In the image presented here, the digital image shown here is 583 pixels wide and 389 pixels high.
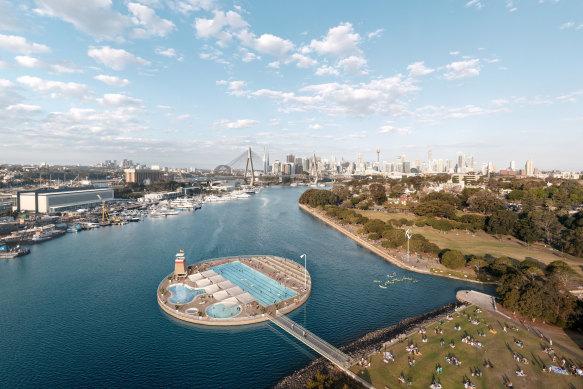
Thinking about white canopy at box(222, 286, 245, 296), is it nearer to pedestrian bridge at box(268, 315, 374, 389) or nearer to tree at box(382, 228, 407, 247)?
pedestrian bridge at box(268, 315, 374, 389)

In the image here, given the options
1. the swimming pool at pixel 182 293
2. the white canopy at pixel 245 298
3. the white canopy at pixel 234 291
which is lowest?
the swimming pool at pixel 182 293

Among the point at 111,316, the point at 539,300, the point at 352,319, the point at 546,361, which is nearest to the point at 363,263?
the point at 352,319

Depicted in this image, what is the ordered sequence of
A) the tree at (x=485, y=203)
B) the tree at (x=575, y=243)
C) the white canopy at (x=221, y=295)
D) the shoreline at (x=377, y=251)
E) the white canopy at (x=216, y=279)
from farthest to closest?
the tree at (x=485, y=203), the tree at (x=575, y=243), the shoreline at (x=377, y=251), the white canopy at (x=216, y=279), the white canopy at (x=221, y=295)

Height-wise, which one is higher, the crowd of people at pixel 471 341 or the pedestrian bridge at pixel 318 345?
the crowd of people at pixel 471 341

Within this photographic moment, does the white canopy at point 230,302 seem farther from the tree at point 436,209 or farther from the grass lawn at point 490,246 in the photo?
the tree at point 436,209

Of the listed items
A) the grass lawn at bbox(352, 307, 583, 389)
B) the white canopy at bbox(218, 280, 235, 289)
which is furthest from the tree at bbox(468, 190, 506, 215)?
the white canopy at bbox(218, 280, 235, 289)

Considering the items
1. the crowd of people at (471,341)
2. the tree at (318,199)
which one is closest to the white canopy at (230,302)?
the crowd of people at (471,341)

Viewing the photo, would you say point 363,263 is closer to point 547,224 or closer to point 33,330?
point 547,224
